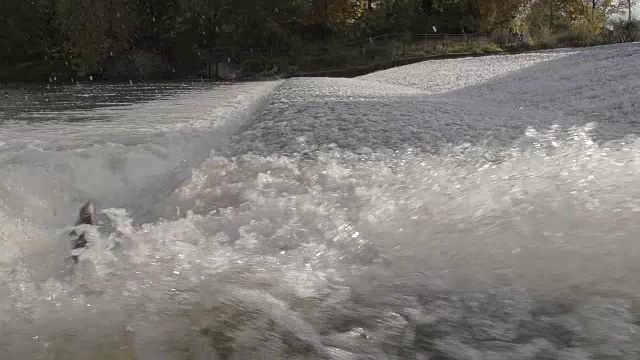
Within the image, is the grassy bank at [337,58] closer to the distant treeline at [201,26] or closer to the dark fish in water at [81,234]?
the distant treeline at [201,26]

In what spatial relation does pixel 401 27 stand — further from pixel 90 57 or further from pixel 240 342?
pixel 240 342

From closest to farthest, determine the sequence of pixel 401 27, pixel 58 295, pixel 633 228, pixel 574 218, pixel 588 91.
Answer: pixel 58 295 → pixel 633 228 → pixel 574 218 → pixel 588 91 → pixel 401 27

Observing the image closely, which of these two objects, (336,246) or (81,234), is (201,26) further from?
(336,246)

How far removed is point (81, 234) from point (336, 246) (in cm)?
113

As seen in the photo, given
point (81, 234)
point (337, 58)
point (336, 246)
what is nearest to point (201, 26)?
point (337, 58)

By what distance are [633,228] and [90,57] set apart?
2962 centimetres

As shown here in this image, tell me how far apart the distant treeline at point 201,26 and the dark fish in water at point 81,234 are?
2510cm

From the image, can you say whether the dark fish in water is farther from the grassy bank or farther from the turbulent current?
the grassy bank

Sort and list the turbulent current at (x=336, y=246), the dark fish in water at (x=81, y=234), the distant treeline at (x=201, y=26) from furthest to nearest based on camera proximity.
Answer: the distant treeline at (x=201, y=26), the dark fish in water at (x=81, y=234), the turbulent current at (x=336, y=246)

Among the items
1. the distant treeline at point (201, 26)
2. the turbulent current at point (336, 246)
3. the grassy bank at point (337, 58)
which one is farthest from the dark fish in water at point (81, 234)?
the distant treeline at point (201, 26)

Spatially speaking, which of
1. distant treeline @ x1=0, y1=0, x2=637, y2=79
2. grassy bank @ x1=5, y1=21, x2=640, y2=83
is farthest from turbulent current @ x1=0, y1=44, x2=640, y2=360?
distant treeline @ x1=0, y1=0, x2=637, y2=79

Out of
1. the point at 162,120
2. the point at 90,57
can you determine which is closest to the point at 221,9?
the point at 90,57

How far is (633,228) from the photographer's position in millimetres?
1969

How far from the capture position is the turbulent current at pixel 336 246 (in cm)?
143
